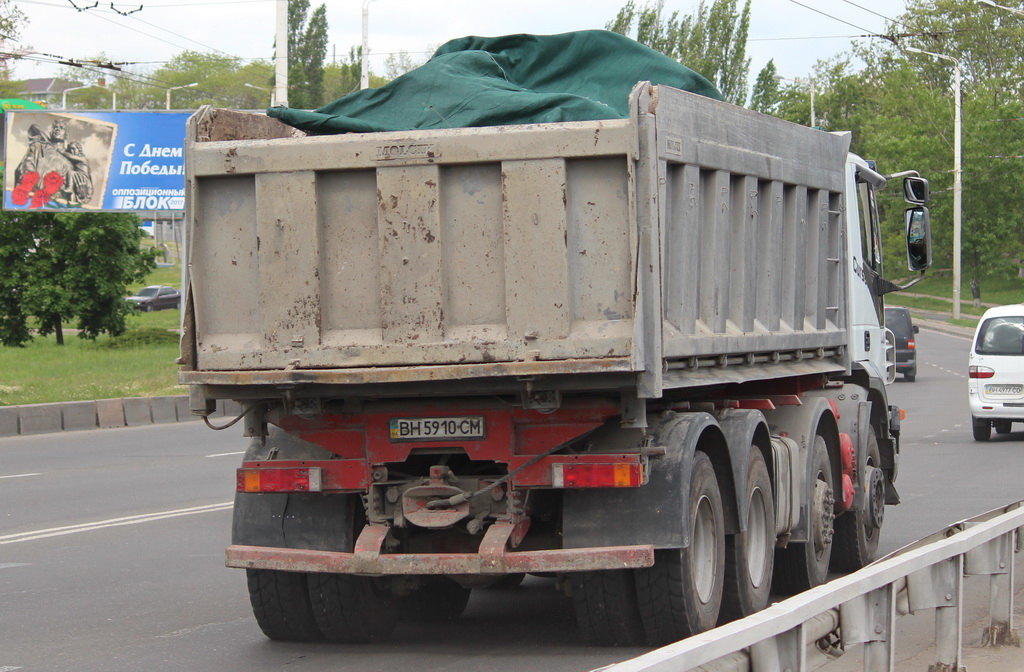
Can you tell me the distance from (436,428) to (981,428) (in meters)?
15.1

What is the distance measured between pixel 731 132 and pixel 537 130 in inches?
65.1

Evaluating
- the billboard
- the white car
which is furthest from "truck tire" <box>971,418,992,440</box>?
the billboard

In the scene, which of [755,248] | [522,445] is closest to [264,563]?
[522,445]

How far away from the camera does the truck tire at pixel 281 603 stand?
23.6 feet

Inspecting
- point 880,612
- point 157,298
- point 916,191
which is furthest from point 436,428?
point 157,298

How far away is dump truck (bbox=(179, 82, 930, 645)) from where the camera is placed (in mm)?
6336

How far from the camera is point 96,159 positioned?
30.7m

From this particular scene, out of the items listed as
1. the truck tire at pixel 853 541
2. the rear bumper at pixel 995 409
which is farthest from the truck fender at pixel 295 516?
the rear bumper at pixel 995 409

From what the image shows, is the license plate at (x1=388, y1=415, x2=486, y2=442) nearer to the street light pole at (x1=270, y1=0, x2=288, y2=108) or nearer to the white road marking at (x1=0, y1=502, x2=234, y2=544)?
the white road marking at (x1=0, y1=502, x2=234, y2=544)

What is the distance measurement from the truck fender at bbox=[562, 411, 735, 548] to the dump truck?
1 centimetres

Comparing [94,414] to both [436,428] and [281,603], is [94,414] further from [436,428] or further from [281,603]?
[436,428]

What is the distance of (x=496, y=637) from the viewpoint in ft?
24.5

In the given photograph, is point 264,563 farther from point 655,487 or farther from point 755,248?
point 755,248

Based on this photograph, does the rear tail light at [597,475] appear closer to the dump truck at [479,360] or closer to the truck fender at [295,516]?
the dump truck at [479,360]
